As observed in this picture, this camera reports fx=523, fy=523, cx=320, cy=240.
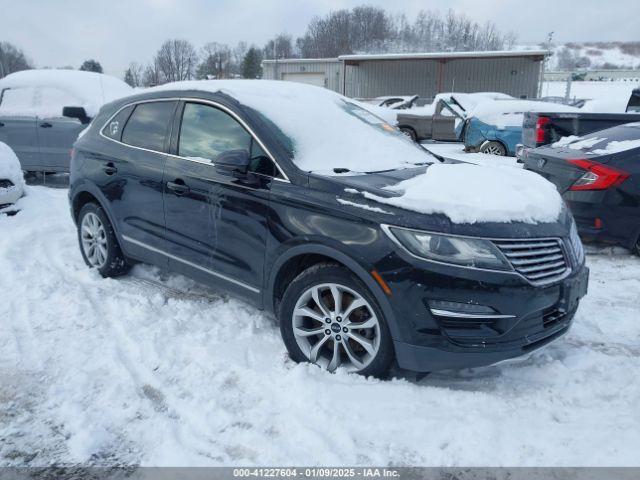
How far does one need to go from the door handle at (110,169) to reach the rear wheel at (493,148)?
10.4 meters

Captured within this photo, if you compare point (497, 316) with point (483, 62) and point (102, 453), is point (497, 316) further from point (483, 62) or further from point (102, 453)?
point (483, 62)

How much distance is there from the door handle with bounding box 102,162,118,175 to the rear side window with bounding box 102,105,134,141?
0.79 ft

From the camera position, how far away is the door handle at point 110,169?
14.4ft

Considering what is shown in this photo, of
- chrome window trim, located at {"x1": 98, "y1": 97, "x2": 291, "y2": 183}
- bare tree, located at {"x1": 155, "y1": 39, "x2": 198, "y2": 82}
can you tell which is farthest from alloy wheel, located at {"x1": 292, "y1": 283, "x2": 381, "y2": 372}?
bare tree, located at {"x1": 155, "y1": 39, "x2": 198, "y2": 82}

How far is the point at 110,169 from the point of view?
441cm

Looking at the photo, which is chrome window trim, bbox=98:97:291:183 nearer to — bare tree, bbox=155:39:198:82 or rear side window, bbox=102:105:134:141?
rear side window, bbox=102:105:134:141

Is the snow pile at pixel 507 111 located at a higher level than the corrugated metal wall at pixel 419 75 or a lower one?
lower

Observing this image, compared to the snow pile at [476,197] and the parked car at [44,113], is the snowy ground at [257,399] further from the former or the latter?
the parked car at [44,113]

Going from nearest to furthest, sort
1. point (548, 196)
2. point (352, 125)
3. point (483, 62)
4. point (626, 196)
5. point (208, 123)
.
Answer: point (548, 196) → point (208, 123) → point (352, 125) → point (626, 196) → point (483, 62)

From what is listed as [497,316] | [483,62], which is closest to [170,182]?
[497,316]

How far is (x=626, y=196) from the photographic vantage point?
5.19 metres

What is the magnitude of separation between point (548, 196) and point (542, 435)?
1.47 meters

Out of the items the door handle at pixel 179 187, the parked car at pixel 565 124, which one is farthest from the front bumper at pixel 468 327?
the parked car at pixel 565 124

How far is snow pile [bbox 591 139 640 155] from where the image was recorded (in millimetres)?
5355
